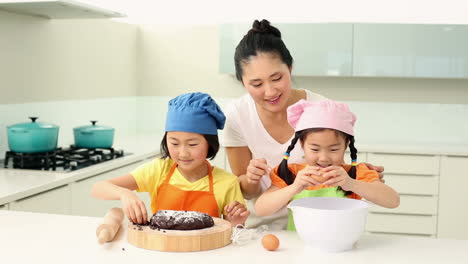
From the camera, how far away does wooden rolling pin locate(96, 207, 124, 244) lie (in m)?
1.33

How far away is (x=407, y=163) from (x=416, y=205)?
314 millimetres

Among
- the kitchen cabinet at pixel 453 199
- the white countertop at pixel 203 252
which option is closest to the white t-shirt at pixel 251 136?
the white countertop at pixel 203 252

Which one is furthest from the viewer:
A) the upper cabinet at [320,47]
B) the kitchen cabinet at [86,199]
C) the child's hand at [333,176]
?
the upper cabinet at [320,47]

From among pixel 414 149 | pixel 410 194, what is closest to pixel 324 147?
pixel 414 149

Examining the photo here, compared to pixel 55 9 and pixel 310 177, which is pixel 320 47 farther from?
pixel 310 177

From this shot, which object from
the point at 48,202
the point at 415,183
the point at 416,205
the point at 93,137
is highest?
the point at 93,137

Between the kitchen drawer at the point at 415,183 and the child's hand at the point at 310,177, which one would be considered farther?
the kitchen drawer at the point at 415,183

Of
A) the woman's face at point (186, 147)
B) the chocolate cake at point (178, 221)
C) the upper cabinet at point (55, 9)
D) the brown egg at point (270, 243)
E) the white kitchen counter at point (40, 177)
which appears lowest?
the white kitchen counter at point (40, 177)

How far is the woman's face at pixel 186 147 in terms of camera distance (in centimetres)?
166

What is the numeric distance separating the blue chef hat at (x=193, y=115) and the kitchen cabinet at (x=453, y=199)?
2.53 metres

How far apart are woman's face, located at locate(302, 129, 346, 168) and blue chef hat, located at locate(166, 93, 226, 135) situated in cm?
31

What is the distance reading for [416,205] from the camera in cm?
378

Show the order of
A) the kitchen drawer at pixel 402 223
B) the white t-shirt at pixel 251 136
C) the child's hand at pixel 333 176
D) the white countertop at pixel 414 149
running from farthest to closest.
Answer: the kitchen drawer at pixel 402 223, the white countertop at pixel 414 149, the white t-shirt at pixel 251 136, the child's hand at pixel 333 176

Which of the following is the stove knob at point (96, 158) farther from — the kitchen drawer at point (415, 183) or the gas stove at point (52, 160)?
the kitchen drawer at point (415, 183)
